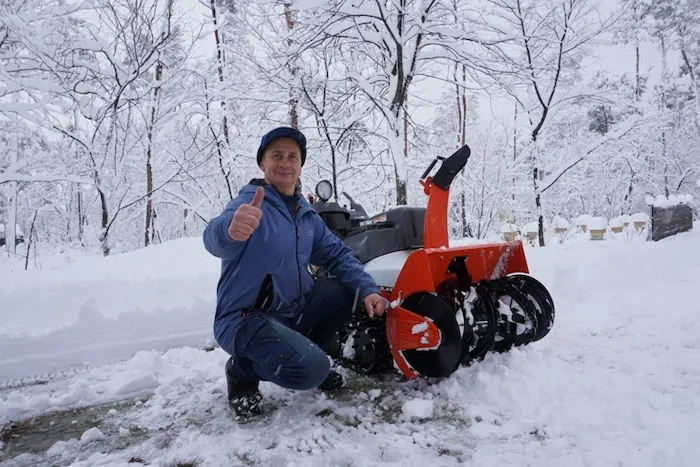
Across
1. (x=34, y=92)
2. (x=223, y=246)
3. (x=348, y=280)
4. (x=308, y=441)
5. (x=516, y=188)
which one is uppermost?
(x=34, y=92)

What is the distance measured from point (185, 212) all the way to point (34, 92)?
14.5m

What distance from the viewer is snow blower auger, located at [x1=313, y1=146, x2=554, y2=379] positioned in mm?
2436

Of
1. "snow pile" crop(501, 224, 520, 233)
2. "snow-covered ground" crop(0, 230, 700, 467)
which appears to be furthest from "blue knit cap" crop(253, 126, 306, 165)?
"snow pile" crop(501, 224, 520, 233)

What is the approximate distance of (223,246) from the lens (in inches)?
84.7

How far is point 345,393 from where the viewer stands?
2617 mm

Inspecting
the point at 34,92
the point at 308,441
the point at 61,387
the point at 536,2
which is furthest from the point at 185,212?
the point at 308,441

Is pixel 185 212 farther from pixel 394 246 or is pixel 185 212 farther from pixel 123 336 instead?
pixel 394 246

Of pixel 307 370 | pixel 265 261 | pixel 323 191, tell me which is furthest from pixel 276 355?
pixel 323 191

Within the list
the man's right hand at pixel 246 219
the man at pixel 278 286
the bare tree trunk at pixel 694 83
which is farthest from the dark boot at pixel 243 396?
the bare tree trunk at pixel 694 83

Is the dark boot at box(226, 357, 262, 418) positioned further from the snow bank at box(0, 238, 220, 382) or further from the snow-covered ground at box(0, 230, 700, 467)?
the snow bank at box(0, 238, 220, 382)

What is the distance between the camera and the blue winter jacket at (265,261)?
2236 millimetres

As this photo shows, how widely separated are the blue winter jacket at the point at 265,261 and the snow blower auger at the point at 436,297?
26 centimetres

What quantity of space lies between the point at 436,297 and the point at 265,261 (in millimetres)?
982

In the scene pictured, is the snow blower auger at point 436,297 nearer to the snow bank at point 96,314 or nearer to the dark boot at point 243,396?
the dark boot at point 243,396
